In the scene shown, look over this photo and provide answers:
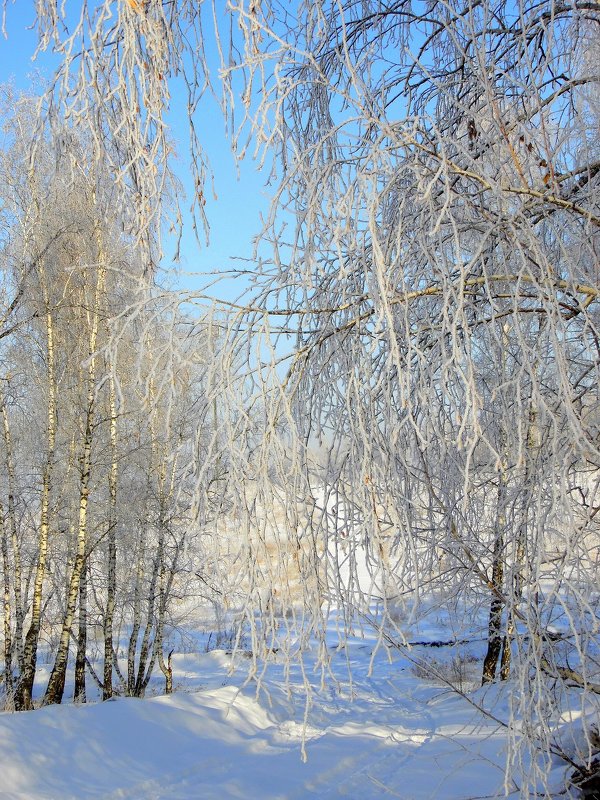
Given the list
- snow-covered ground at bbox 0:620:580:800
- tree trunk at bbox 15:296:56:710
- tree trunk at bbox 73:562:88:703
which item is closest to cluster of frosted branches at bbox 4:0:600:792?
snow-covered ground at bbox 0:620:580:800

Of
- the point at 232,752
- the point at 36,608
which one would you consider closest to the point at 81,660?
the point at 36,608

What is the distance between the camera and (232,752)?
733cm

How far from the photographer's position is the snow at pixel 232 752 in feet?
19.7

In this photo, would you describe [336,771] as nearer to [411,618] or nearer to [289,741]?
[289,741]

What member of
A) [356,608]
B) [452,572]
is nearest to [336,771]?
[452,572]

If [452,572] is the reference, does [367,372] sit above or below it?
above

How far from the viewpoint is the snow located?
601cm

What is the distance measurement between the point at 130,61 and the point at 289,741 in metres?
7.65

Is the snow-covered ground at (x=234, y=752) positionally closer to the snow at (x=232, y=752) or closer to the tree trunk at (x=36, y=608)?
the snow at (x=232, y=752)

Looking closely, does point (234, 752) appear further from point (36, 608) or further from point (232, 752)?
point (36, 608)

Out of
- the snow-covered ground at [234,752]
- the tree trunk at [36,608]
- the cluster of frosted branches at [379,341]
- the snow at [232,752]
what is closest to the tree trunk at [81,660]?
the tree trunk at [36,608]

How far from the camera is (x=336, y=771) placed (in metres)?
6.76

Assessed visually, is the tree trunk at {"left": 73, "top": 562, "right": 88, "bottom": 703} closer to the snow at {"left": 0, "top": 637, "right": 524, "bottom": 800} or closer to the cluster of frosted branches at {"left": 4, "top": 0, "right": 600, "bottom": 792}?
the snow at {"left": 0, "top": 637, "right": 524, "bottom": 800}

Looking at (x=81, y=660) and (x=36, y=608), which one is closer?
(x=36, y=608)
